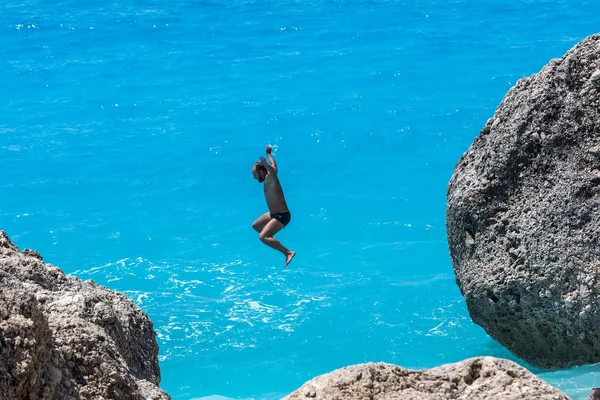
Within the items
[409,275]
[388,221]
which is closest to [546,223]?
A: [409,275]

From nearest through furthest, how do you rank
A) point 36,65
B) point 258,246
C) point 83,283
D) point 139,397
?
point 139,397, point 83,283, point 258,246, point 36,65

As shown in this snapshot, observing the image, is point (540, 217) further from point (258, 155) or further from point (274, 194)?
point (258, 155)

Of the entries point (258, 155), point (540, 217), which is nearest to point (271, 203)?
point (540, 217)

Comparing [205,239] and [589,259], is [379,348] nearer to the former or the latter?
[205,239]

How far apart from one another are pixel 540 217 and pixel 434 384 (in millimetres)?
4330

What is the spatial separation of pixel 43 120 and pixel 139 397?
15597 millimetres

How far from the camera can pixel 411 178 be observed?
16203 mm

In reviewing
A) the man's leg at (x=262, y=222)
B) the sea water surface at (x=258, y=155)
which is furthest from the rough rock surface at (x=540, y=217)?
the man's leg at (x=262, y=222)

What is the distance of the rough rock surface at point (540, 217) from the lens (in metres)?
7.16

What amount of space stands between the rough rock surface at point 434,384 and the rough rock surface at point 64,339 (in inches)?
33.3

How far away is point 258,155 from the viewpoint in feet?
56.1

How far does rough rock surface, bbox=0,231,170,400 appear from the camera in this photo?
3.20m

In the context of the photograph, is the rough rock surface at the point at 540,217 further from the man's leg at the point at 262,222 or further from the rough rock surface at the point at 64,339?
the man's leg at the point at 262,222

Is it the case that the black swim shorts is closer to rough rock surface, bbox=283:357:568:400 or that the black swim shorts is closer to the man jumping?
the man jumping
